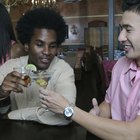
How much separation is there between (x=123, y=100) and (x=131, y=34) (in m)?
0.34

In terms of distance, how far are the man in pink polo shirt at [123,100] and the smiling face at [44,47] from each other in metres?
0.40

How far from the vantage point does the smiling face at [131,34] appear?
1221 millimetres

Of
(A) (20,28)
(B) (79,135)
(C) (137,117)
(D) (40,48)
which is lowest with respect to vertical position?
(B) (79,135)

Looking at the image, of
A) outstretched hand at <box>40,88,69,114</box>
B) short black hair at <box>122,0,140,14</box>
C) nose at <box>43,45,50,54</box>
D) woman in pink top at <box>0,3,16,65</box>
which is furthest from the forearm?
woman in pink top at <box>0,3,16,65</box>

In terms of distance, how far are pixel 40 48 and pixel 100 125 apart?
0.69 m

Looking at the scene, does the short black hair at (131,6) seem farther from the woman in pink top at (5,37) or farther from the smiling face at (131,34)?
the woman in pink top at (5,37)

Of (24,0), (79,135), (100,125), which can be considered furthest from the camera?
(24,0)

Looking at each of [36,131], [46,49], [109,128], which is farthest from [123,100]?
[46,49]

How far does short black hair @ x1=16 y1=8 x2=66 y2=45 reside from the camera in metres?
1.71

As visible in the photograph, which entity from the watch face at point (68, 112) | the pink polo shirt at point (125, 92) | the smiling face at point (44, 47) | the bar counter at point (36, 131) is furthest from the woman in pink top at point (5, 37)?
the watch face at point (68, 112)

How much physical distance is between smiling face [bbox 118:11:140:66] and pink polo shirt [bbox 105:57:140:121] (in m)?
0.12

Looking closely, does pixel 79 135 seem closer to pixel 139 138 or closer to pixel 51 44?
pixel 139 138

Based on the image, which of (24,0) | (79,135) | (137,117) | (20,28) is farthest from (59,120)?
(24,0)

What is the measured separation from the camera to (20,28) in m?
1.79
